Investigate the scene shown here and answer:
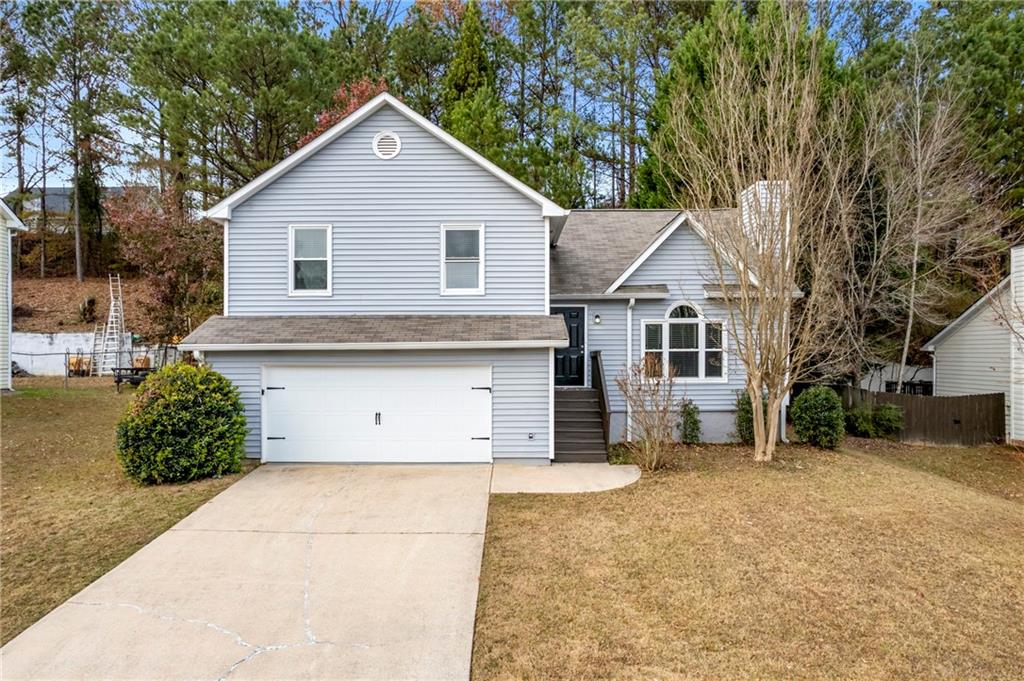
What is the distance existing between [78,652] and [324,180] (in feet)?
28.2

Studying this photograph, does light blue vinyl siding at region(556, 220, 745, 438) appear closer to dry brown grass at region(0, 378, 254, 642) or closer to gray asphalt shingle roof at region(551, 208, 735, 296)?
gray asphalt shingle roof at region(551, 208, 735, 296)

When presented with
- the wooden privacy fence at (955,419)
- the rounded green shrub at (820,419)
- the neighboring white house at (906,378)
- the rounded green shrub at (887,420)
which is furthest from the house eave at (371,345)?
the neighboring white house at (906,378)

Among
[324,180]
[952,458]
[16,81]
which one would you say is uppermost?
[16,81]

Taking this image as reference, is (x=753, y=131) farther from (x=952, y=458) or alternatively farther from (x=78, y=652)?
(x=78, y=652)

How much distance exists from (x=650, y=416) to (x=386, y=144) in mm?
7241

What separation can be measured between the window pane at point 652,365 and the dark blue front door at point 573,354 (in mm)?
1418

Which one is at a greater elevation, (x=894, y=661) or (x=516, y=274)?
(x=516, y=274)

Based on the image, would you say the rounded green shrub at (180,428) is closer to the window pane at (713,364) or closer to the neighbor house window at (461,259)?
the neighbor house window at (461,259)

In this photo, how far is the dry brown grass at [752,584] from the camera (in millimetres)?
4266

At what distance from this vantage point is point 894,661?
13.9 ft

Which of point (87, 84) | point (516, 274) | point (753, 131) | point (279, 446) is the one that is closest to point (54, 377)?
point (87, 84)

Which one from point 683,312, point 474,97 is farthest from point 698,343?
point 474,97

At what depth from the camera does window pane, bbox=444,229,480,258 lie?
10.9m

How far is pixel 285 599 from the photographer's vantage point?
5242 mm
